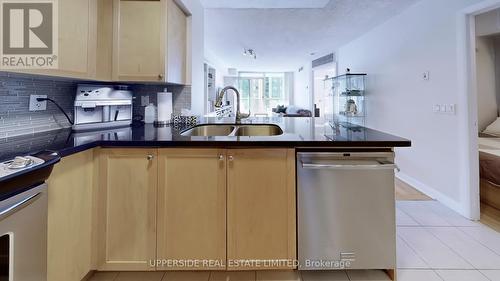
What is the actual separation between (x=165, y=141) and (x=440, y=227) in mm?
2542

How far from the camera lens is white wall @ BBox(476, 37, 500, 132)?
14.0ft

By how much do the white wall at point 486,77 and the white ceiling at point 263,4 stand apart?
287 cm

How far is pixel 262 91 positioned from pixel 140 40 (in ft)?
33.8

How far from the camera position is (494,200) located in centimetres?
277

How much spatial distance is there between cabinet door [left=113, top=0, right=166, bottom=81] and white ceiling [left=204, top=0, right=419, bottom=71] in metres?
1.91

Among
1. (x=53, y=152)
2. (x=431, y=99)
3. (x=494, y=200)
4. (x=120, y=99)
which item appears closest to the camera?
(x=53, y=152)

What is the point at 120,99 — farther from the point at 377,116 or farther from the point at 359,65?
the point at 359,65

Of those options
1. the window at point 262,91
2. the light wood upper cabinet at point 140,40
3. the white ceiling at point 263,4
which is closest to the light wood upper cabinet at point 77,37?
the light wood upper cabinet at point 140,40

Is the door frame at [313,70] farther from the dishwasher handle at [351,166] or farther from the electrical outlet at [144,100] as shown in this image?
the dishwasher handle at [351,166]

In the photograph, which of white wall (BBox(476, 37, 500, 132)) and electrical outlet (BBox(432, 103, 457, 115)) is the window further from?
electrical outlet (BBox(432, 103, 457, 115))

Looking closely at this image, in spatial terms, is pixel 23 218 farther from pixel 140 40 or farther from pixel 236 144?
pixel 140 40

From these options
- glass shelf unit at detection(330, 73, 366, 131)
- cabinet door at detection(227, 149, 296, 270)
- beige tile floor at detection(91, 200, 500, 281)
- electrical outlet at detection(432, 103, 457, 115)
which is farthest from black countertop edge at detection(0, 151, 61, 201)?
glass shelf unit at detection(330, 73, 366, 131)

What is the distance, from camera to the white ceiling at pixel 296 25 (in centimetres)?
373

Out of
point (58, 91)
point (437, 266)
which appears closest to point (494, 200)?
point (437, 266)
